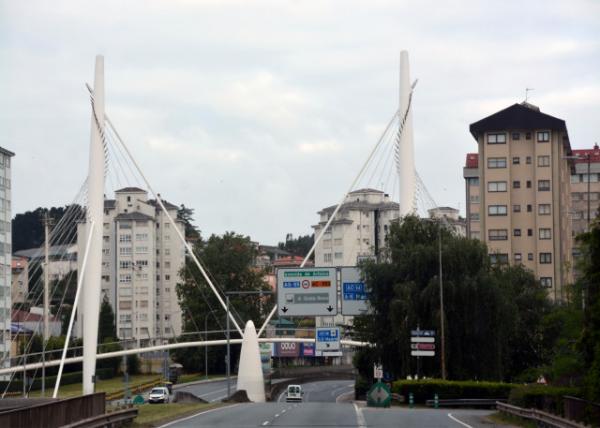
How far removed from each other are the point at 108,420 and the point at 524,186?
87579mm

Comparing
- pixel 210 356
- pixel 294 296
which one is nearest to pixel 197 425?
pixel 294 296

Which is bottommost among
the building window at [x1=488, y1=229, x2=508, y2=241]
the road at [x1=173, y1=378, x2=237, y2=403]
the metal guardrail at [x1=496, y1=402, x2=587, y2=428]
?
the road at [x1=173, y1=378, x2=237, y2=403]

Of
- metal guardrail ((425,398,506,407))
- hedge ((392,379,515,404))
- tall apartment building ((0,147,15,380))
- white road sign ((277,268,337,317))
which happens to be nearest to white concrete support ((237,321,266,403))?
white road sign ((277,268,337,317))

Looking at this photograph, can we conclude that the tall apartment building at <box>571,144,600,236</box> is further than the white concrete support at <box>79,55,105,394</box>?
Yes

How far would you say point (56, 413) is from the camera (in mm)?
28922

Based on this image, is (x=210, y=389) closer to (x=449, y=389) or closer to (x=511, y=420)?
(x=449, y=389)

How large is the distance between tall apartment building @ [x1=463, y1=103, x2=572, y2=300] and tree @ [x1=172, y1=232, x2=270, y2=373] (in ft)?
119

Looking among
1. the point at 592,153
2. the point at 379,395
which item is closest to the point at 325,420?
the point at 379,395

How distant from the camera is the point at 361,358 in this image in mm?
70188

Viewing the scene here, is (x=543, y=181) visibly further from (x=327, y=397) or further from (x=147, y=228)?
(x=147, y=228)

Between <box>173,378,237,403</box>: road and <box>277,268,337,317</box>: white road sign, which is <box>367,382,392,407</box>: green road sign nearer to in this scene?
<box>277,268,337,317</box>: white road sign

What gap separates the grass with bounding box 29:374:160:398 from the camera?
10434cm

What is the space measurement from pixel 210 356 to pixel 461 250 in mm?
79821

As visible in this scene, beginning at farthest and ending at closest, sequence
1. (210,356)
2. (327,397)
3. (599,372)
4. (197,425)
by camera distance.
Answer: (210,356) < (327,397) < (197,425) < (599,372)
